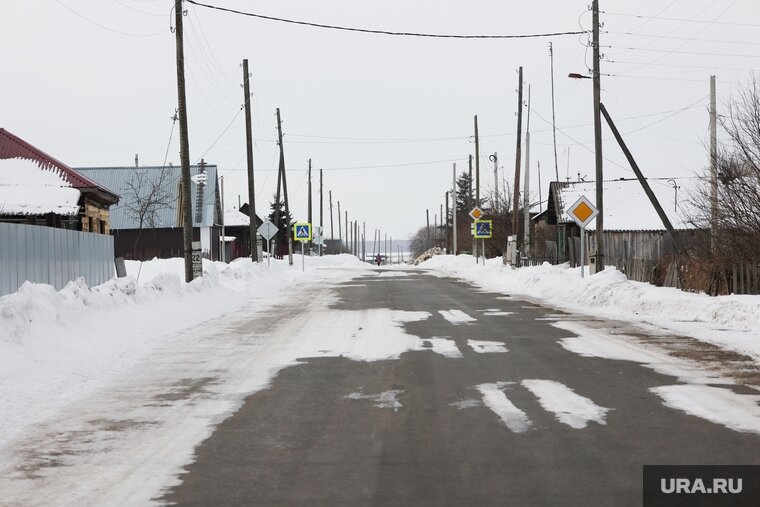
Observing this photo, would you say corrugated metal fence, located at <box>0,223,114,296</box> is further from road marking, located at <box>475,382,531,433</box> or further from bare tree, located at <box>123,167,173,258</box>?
bare tree, located at <box>123,167,173,258</box>

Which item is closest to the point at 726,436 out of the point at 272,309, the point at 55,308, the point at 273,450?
the point at 273,450

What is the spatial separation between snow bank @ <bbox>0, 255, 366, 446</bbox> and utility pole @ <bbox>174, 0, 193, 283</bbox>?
2.76 metres

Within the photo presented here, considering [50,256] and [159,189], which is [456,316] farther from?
[159,189]

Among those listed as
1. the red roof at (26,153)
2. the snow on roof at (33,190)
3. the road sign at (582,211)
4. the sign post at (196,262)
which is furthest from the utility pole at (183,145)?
the road sign at (582,211)

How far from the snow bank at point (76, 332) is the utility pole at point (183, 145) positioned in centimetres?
276

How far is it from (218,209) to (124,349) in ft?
172

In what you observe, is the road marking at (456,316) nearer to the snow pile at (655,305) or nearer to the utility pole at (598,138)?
the snow pile at (655,305)

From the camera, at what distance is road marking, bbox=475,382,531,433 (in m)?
6.90

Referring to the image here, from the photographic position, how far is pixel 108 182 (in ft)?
194

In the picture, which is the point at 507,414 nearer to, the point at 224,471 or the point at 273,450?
the point at 273,450

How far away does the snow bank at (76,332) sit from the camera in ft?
28.4

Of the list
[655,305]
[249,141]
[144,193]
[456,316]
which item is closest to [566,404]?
[456,316]

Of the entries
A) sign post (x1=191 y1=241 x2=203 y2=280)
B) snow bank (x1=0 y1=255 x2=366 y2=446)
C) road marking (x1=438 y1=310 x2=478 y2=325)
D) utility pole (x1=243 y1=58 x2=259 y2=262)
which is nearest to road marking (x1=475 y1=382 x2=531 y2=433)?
snow bank (x1=0 y1=255 x2=366 y2=446)

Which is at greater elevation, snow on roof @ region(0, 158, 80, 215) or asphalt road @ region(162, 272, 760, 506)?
snow on roof @ region(0, 158, 80, 215)
